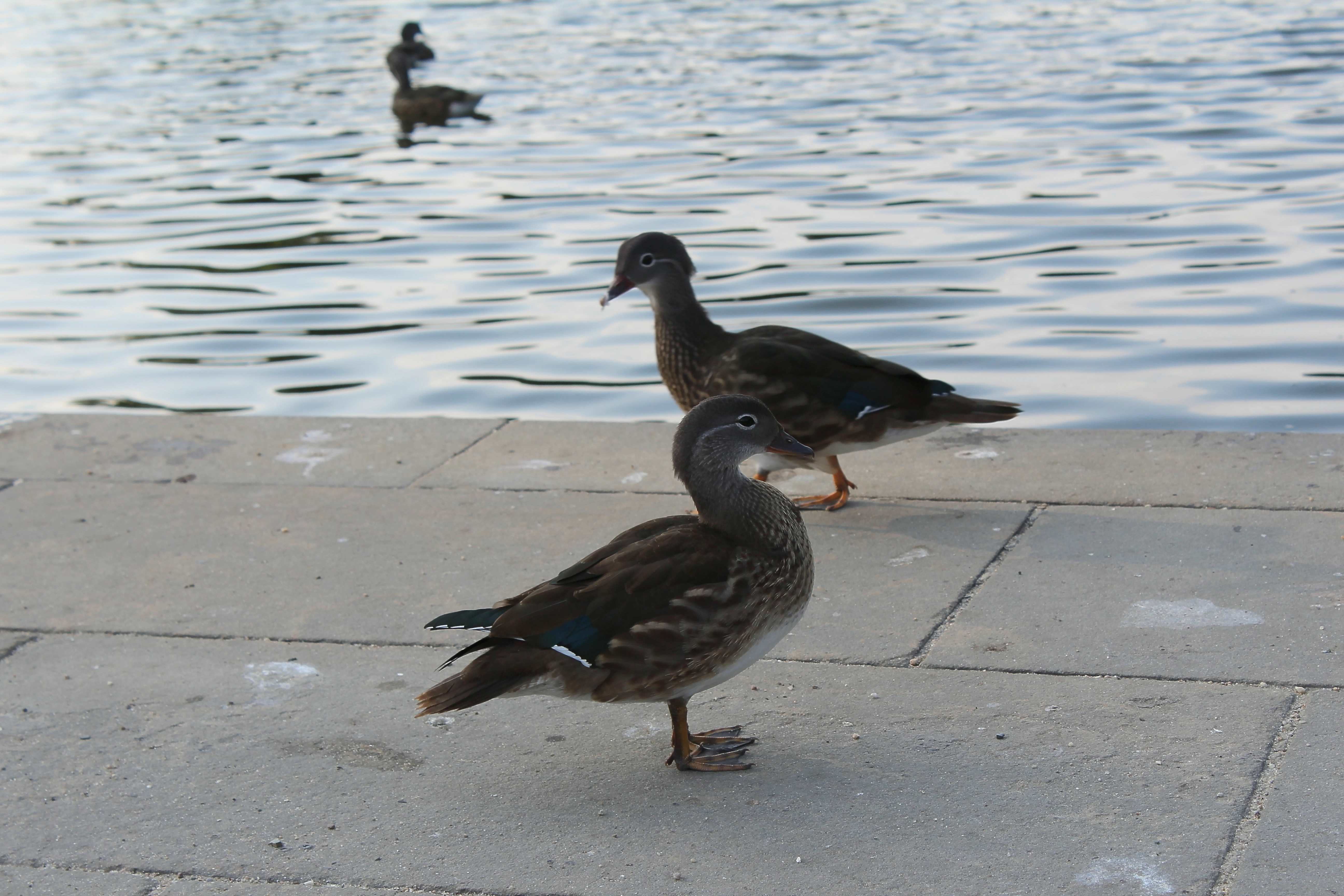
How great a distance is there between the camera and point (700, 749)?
4.43 meters

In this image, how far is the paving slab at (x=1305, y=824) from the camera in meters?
3.58

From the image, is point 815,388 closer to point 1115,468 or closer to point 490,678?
point 1115,468

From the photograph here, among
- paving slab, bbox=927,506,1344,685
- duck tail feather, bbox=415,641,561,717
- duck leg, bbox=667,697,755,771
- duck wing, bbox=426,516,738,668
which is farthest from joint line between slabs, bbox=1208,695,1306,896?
duck tail feather, bbox=415,641,561,717

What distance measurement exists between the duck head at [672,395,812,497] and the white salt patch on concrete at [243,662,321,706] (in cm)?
133

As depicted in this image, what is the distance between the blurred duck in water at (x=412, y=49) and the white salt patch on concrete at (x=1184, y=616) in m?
18.7

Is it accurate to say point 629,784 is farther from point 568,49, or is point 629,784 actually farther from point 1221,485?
point 568,49

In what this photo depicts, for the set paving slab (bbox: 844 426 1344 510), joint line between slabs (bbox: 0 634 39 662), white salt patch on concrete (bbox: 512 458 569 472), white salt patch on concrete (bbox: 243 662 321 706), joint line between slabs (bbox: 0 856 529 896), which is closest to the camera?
joint line between slabs (bbox: 0 856 529 896)

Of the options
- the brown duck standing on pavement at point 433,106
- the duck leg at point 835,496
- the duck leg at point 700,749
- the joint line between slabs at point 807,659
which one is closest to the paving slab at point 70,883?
the joint line between slabs at point 807,659

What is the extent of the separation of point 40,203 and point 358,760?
13.8 meters

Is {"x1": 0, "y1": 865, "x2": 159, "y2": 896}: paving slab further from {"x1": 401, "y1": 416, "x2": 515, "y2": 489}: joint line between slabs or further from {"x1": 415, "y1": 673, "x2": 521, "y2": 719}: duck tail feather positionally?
{"x1": 401, "y1": 416, "x2": 515, "y2": 489}: joint line between slabs

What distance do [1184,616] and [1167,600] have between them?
0.48 feet

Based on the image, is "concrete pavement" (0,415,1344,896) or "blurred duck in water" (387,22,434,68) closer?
"concrete pavement" (0,415,1344,896)

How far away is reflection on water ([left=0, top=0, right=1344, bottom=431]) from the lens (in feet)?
32.9

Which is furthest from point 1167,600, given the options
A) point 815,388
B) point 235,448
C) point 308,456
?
point 235,448
